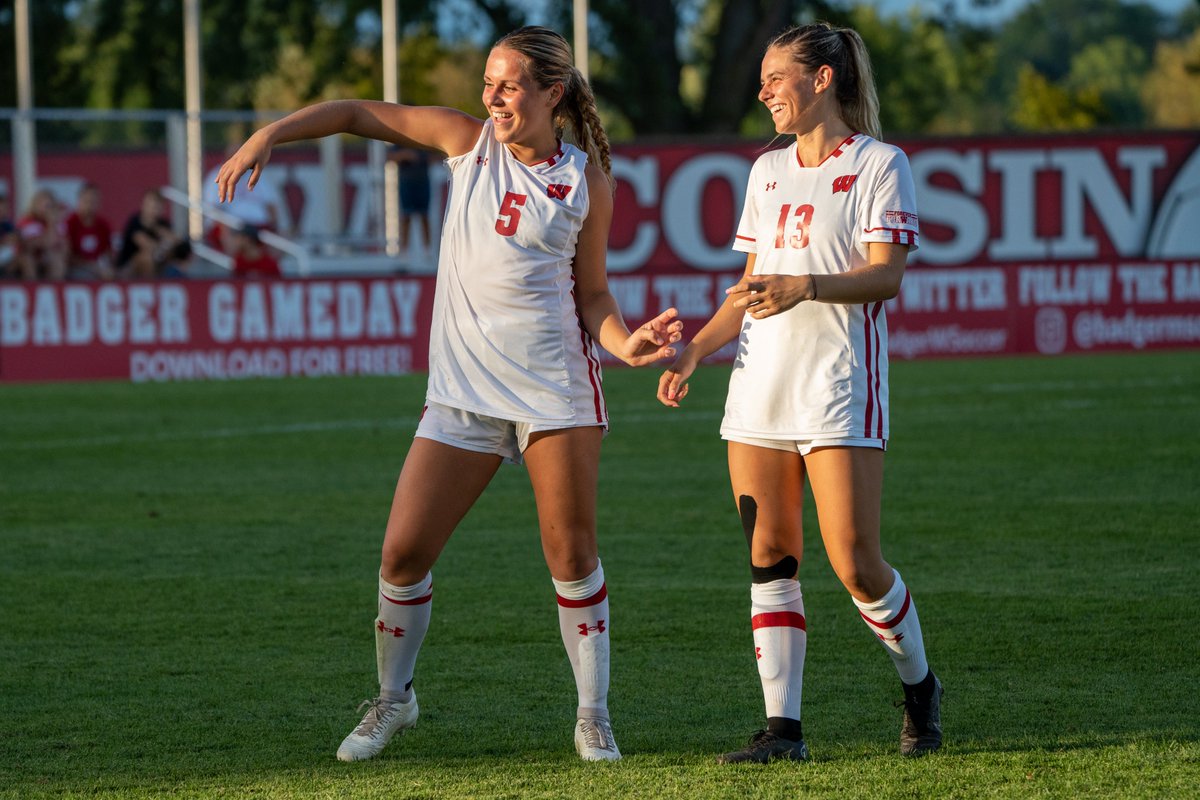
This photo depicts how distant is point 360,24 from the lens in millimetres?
36781

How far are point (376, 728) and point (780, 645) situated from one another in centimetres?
117

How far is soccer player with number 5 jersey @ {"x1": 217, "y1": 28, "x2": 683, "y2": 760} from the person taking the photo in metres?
4.78

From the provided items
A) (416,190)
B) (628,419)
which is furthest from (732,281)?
(628,419)

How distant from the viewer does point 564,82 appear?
4.82 m

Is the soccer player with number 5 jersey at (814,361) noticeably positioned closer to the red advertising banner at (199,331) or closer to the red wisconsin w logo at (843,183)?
the red wisconsin w logo at (843,183)

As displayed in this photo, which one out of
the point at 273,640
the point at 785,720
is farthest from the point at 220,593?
the point at 785,720

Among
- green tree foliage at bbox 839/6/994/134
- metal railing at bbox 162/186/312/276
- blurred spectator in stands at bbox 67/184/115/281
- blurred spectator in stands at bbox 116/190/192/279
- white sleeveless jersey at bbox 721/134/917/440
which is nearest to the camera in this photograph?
white sleeveless jersey at bbox 721/134/917/440

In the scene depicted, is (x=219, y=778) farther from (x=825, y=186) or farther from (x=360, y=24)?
(x=360, y=24)

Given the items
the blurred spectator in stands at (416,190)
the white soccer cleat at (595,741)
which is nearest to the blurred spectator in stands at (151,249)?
the blurred spectator in stands at (416,190)

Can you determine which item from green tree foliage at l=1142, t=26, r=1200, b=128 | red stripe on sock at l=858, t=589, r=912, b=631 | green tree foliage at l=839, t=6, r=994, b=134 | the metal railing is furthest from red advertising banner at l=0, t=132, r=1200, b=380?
green tree foliage at l=1142, t=26, r=1200, b=128

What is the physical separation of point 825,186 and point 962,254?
19.7 m

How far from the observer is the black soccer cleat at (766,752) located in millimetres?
4766

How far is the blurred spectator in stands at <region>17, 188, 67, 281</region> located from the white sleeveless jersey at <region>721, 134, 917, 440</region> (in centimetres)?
1605

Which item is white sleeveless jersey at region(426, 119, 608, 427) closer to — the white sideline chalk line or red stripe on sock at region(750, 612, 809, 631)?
red stripe on sock at region(750, 612, 809, 631)
